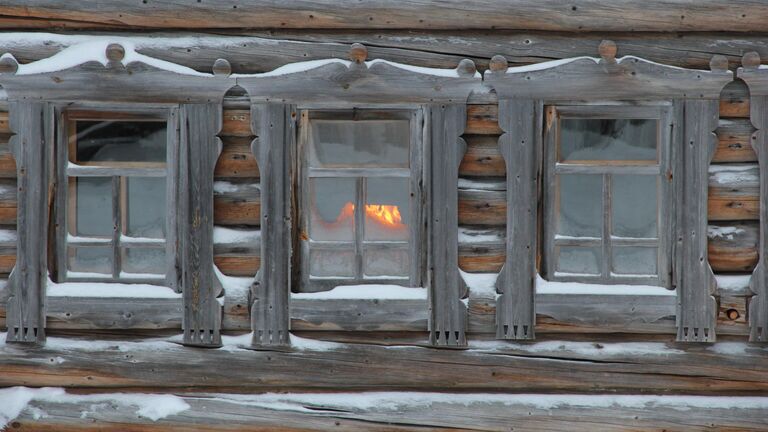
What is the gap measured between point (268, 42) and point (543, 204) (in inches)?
68.6

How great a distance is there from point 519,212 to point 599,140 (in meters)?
0.64

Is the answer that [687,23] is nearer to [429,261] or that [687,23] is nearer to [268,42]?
[429,261]

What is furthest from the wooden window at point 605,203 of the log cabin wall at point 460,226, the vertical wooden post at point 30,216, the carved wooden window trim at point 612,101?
the vertical wooden post at point 30,216

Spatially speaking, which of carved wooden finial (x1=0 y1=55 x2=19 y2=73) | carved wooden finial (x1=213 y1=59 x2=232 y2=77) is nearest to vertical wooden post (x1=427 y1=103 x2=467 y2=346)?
carved wooden finial (x1=213 y1=59 x2=232 y2=77)

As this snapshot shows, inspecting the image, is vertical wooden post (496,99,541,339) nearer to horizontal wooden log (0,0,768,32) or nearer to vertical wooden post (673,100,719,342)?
horizontal wooden log (0,0,768,32)

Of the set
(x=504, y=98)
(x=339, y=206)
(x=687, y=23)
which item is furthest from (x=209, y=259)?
(x=687, y=23)

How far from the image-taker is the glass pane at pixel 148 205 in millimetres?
4359

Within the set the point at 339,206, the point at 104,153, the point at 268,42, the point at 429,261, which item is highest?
the point at 268,42

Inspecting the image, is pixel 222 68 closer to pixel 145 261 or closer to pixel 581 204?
pixel 145 261

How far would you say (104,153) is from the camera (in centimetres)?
439

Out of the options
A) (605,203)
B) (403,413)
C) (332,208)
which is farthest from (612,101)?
(403,413)

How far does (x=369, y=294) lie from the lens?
4250mm

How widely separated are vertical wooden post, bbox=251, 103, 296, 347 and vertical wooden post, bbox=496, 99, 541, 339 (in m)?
1.16

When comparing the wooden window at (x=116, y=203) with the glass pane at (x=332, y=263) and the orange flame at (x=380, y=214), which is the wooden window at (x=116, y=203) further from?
the orange flame at (x=380, y=214)
